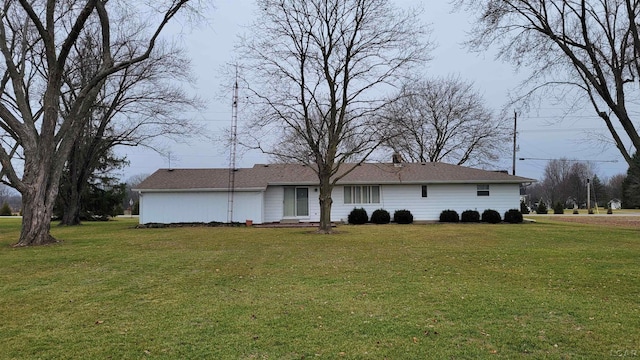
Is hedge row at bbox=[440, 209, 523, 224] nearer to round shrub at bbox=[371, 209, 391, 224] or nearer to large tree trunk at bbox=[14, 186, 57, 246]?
round shrub at bbox=[371, 209, 391, 224]

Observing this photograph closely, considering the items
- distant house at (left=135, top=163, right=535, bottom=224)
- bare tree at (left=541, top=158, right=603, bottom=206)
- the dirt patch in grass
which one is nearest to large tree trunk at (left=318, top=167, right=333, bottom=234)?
distant house at (left=135, top=163, right=535, bottom=224)

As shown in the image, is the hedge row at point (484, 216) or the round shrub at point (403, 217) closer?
the round shrub at point (403, 217)

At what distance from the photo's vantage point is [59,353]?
12.4ft

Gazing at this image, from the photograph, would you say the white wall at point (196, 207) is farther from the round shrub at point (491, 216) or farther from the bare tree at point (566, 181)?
the bare tree at point (566, 181)

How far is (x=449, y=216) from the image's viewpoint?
23375 millimetres

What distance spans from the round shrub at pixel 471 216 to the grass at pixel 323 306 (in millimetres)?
13085

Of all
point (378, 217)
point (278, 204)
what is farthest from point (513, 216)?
Answer: point (278, 204)

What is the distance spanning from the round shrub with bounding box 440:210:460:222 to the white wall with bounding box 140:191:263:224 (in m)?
10.5

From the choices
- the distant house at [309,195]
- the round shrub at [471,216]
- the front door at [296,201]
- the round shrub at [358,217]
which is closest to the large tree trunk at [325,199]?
the round shrub at [358,217]

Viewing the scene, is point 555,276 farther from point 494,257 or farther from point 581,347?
point 581,347

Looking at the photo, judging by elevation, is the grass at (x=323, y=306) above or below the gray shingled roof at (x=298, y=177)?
below

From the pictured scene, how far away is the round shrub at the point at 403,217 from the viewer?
2305cm

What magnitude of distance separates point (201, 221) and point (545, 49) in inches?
751

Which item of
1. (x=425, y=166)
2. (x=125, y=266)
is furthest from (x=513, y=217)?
(x=125, y=266)
